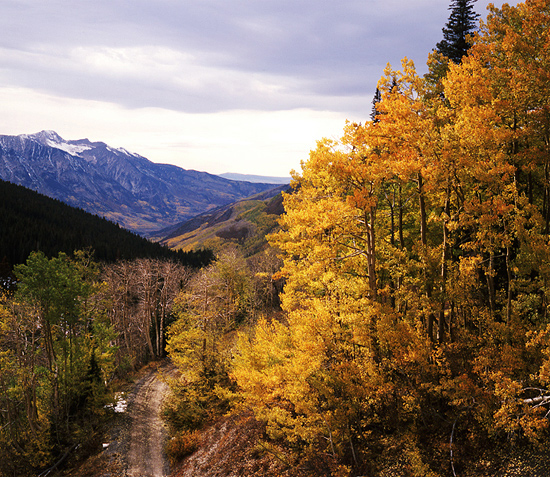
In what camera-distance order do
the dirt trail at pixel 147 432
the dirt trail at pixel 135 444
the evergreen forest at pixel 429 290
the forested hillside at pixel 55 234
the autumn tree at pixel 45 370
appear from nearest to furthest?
the evergreen forest at pixel 429 290, the autumn tree at pixel 45 370, the dirt trail at pixel 135 444, the dirt trail at pixel 147 432, the forested hillside at pixel 55 234

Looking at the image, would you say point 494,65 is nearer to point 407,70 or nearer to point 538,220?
point 407,70

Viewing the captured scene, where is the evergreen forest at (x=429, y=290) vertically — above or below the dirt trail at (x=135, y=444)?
above

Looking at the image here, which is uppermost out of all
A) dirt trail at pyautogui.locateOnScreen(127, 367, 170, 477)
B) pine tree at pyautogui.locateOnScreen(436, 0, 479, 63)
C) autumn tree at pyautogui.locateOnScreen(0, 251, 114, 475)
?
pine tree at pyautogui.locateOnScreen(436, 0, 479, 63)

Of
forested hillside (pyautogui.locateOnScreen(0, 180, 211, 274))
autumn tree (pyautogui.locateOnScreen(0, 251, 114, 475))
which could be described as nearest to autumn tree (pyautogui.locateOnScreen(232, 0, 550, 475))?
autumn tree (pyautogui.locateOnScreen(0, 251, 114, 475))

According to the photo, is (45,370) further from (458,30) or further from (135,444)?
(458,30)

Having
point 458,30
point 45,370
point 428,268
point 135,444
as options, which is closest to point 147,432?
point 135,444

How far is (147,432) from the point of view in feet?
98.3

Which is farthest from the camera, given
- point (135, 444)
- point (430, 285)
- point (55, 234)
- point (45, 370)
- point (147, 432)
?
point (55, 234)

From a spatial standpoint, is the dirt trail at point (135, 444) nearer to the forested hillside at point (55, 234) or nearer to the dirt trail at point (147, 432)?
the dirt trail at point (147, 432)

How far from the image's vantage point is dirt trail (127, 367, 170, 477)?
24888 mm

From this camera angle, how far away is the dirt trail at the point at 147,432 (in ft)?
81.7

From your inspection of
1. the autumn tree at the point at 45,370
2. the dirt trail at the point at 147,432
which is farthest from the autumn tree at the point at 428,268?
the autumn tree at the point at 45,370

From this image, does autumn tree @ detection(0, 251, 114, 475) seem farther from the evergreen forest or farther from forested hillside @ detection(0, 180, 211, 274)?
forested hillside @ detection(0, 180, 211, 274)

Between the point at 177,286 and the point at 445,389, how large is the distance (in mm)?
42134
